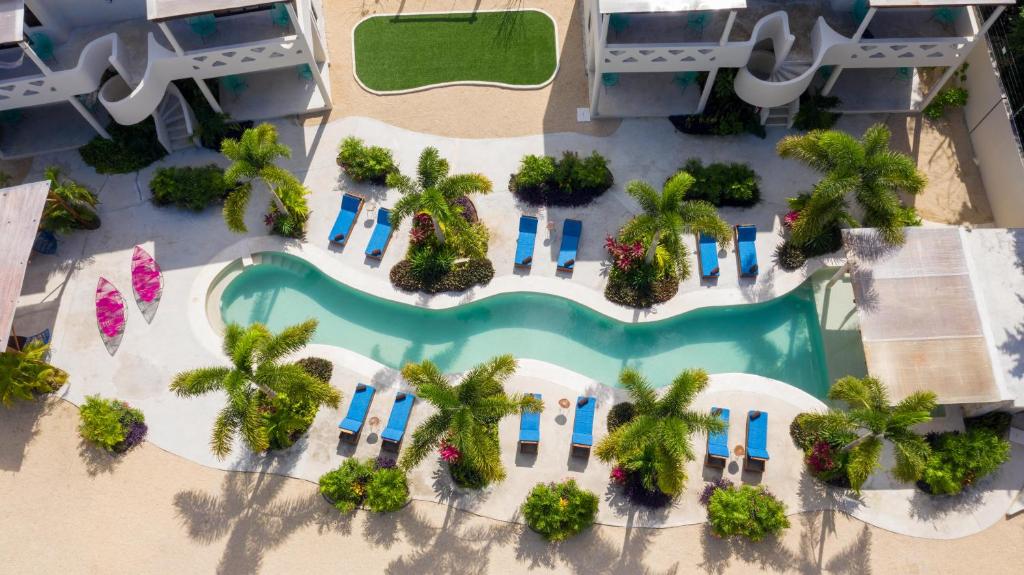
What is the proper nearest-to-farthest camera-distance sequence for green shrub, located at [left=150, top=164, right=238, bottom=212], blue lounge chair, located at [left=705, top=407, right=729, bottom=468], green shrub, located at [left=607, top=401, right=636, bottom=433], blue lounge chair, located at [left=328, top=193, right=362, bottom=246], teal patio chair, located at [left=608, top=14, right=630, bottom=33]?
1. blue lounge chair, located at [left=705, top=407, right=729, bottom=468]
2. green shrub, located at [left=607, top=401, right=636, bottom=433]
3. teal patio chair, located at [left=608, top=14, right=630, bottom=33]
4. blue lounge chair, located at [left=328, top=193, right=362, bottom=246]
5. green shrub, located at [left=150, top=164, right=238, bottom=212]

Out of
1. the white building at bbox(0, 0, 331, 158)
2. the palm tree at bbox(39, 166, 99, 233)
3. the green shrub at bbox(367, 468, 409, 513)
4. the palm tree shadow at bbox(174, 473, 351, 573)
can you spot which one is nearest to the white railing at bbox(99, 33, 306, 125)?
the white building at bbox(0, 0, 331, 158)

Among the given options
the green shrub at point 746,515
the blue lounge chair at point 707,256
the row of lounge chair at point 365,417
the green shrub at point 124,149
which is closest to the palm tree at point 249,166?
the green shrub at point 124,149

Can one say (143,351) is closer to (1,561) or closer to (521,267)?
(1,561)

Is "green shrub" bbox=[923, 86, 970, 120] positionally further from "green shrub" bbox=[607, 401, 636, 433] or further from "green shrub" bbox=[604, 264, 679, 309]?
"green shrub" bbox=[607, 401, 636, 433]

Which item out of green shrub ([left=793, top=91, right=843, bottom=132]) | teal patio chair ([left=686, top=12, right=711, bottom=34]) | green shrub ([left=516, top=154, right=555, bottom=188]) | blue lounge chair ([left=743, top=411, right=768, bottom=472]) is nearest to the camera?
blue lounge chair ([left=743, top=411, right=768, bottom=472])

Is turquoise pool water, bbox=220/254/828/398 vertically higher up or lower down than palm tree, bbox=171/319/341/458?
higher up

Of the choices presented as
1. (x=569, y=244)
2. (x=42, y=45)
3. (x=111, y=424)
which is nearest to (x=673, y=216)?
(x=569, y=244)

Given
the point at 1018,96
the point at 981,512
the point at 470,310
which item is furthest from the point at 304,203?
the point at 1018,96

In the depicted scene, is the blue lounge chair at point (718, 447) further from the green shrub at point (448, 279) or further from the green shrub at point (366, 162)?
the green shrub at point (366, 162)

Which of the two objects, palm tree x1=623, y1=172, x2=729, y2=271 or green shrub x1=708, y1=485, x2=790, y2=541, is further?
palm tree x1=623, y1=172, x2=729, y2=271

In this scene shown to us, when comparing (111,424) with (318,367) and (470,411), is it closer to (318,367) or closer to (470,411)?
(318,367)
